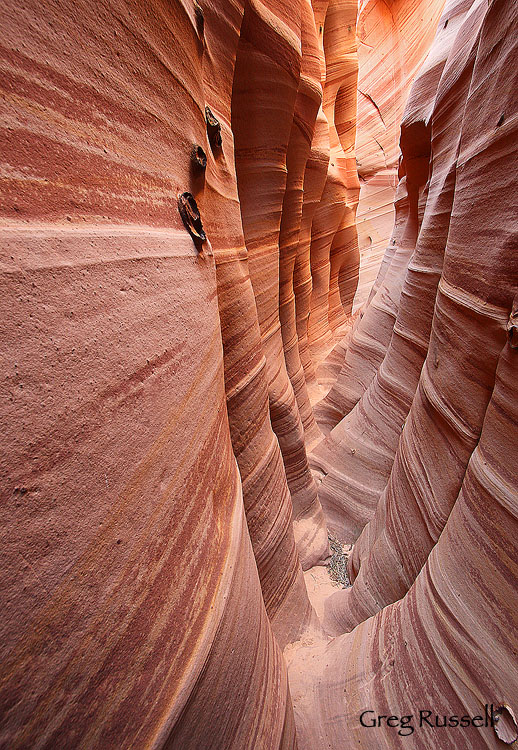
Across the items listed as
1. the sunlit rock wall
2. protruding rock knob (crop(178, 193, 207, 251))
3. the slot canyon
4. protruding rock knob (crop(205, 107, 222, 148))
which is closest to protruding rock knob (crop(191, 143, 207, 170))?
the slot canyon

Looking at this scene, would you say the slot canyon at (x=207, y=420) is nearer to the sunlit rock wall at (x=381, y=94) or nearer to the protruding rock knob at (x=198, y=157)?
the protruding rock knob at (x=198, y=157)

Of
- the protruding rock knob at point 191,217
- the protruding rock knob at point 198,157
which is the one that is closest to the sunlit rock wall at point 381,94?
the protruding rock knob at point 198,157

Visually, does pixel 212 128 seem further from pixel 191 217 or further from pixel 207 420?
pixel 207 420

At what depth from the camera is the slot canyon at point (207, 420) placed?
1.84 feet

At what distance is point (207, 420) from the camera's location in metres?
1.02

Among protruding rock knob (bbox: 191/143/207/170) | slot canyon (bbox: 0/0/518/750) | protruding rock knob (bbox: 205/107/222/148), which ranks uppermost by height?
protruding rock knob (bbox: 205/107/222/148)

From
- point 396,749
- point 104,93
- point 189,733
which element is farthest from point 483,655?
point 104,93

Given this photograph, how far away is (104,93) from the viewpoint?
729mm

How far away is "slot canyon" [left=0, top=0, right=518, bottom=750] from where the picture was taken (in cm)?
A: 56

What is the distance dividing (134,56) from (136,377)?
754 mm

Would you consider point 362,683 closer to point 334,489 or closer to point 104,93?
point 334,489

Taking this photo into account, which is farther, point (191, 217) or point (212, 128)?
point (212, 128)

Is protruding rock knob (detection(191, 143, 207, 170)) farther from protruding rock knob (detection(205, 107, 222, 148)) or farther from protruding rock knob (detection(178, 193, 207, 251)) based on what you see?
protruding rock knob (detection(205, 107, 222, 148))

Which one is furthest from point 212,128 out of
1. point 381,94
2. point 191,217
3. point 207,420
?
point 381,94
